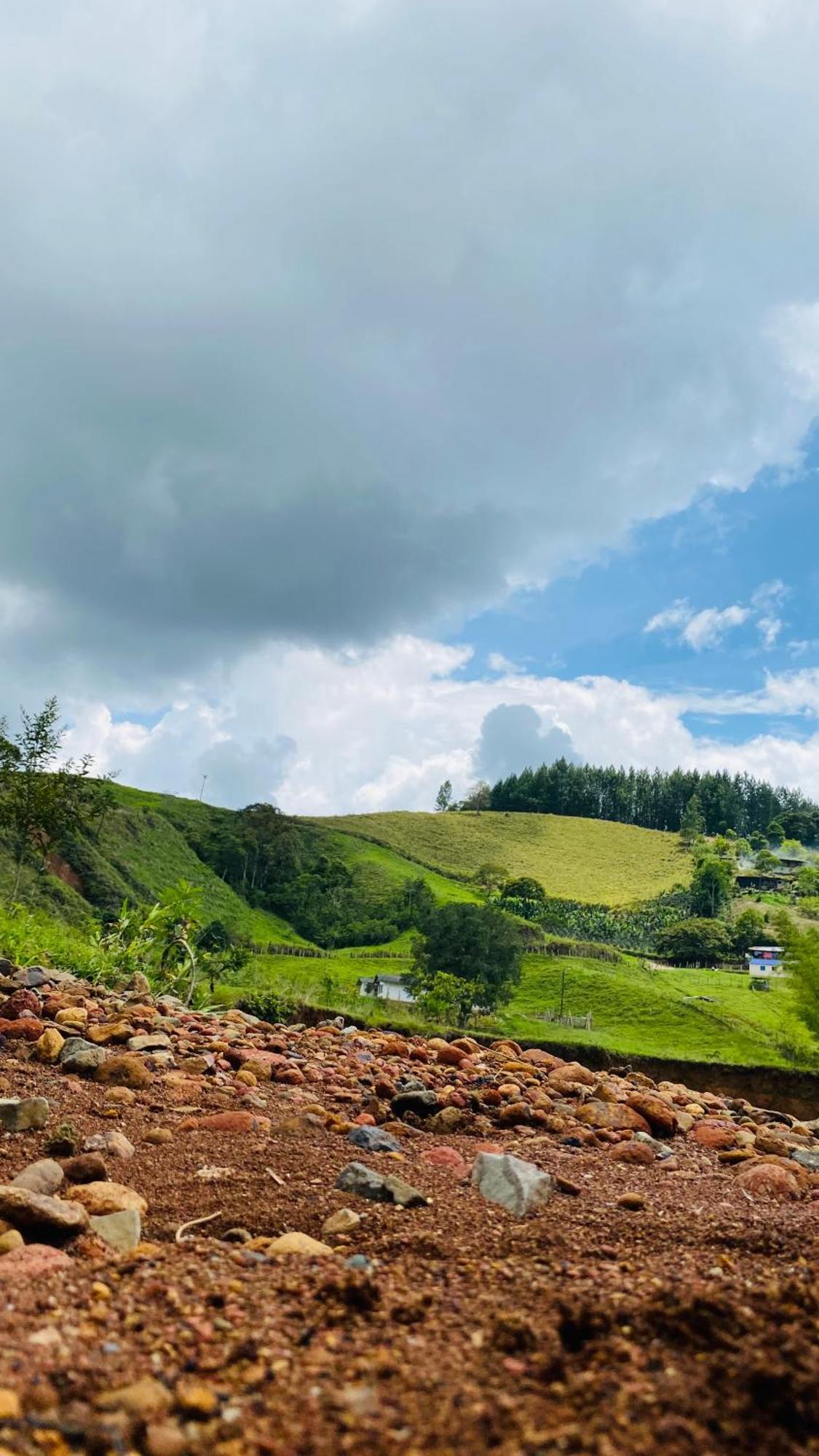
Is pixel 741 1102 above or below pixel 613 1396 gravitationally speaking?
below

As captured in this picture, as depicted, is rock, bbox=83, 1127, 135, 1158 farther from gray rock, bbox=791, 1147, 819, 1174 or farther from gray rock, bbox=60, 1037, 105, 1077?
gray rock, bbox=791, 1147, 819, 1174

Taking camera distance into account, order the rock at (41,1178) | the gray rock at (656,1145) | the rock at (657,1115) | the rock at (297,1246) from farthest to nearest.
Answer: the rock at (657,1115), the gray rock at (656,1145), the rock at (41,1178), the rock at (297,1246)

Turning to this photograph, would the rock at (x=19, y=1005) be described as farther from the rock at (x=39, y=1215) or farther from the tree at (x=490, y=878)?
the tree at (x=490, y=878)

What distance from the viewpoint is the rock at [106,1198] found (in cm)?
364

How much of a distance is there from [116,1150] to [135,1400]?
9.63ft

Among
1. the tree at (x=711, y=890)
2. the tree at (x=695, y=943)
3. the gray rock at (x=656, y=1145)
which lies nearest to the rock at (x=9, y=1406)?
the gray rock at (x=656, y=1145)

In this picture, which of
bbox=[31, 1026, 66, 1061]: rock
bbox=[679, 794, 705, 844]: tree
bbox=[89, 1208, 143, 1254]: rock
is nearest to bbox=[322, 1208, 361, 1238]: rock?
bbox=[89, 1208, 143, 1254]: rock

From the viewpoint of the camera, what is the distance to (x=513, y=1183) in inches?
160

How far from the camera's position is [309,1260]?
10.1 ft

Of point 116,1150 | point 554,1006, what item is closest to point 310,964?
point 554,1006

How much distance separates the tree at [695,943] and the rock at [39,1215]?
74.5m

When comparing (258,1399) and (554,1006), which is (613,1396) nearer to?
(258,1399)

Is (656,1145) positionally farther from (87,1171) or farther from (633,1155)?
(87,1171)

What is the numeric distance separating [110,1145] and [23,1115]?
0.55 meters
